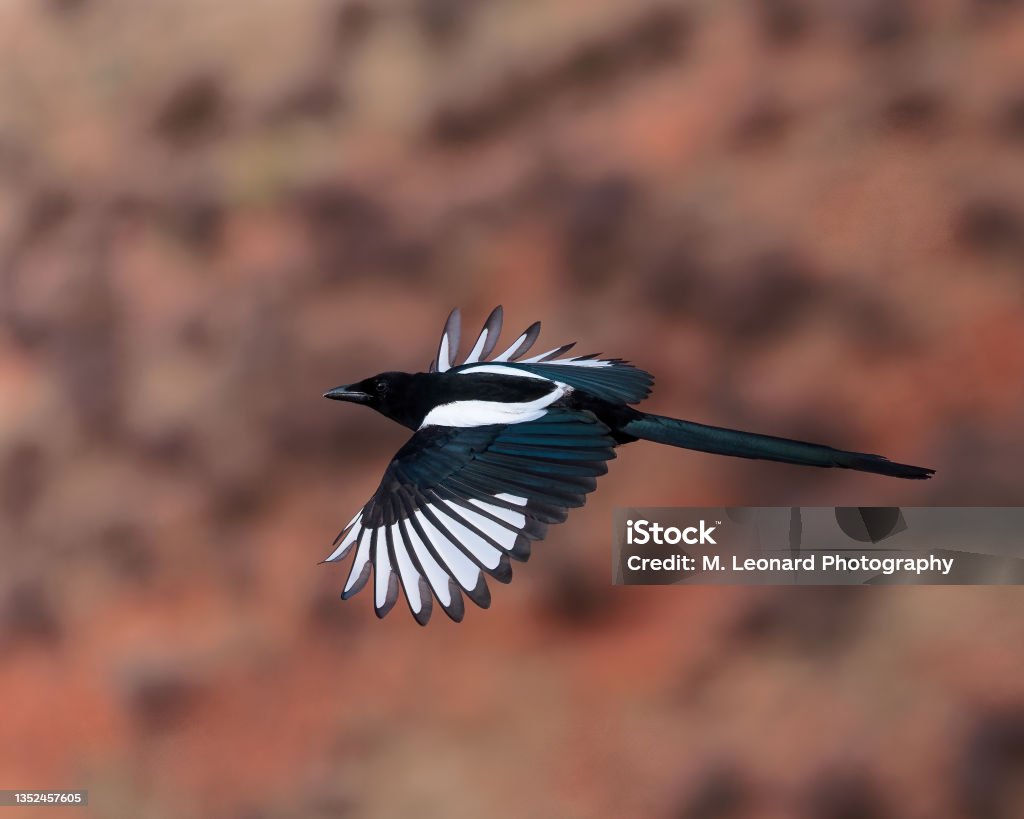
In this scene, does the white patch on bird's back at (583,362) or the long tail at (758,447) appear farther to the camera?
the white patch on bird's back at (583,362)

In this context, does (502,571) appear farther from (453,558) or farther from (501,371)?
(501,371)

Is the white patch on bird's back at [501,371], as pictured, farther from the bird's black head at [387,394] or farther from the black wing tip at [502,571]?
the black wing tip at [502,571]

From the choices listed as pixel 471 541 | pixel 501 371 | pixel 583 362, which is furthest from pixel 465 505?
pixel 583 362

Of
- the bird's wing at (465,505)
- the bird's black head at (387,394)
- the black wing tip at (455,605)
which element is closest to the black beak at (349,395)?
the bird's black head at (387,394)

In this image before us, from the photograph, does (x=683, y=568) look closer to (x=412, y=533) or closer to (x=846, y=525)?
(x=846, y=525)

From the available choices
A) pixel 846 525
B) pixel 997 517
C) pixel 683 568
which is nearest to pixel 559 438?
pixel 683 568

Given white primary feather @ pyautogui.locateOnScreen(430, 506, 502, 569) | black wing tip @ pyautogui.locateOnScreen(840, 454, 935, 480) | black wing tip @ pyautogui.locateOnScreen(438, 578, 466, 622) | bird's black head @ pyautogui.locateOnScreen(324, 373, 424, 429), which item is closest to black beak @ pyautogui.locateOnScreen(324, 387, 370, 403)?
bird's black head @ pyautogui.locateOnScreen(324, 373, 424, 429)
